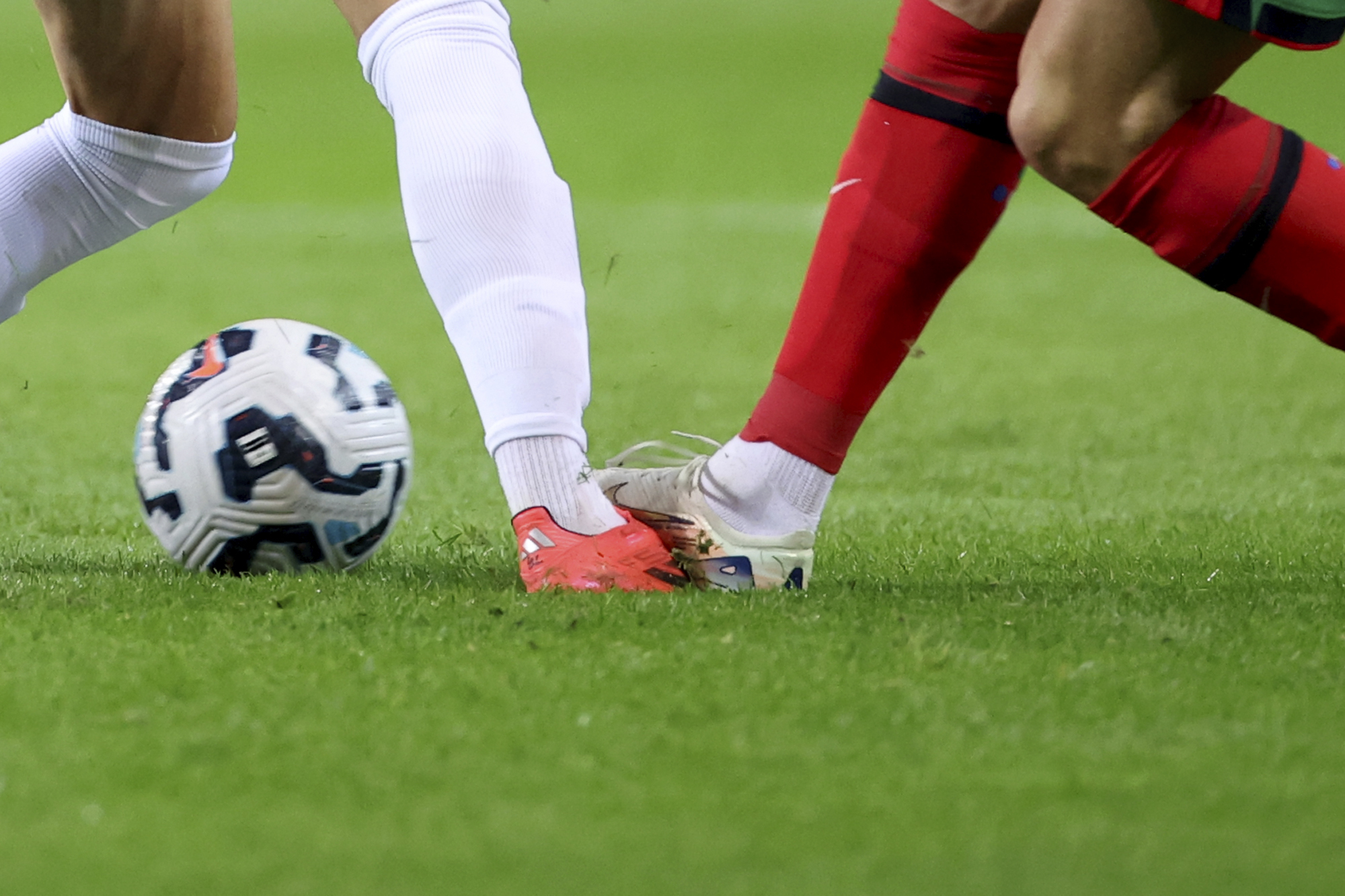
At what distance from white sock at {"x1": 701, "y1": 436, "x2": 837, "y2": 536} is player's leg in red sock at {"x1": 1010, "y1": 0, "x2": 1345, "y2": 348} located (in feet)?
1.76

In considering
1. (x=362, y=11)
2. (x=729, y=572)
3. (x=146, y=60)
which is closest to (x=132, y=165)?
(x=146, y=60)

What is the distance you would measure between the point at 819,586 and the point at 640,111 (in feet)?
44.9

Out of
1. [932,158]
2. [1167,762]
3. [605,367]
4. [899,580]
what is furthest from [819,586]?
[605,367]

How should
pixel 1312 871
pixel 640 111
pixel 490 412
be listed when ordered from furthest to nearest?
pixel 640 111 → pixel 490 412 → pixel 1312 871

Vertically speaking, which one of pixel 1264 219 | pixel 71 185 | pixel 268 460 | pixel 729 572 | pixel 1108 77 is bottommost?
pixel 729 572

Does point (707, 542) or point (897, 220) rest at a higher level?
point (897, 220)

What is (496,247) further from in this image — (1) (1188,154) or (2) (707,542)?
(1) (1188,154)

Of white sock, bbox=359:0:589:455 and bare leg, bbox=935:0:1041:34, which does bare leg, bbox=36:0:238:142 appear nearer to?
white sock, bbox=359:0:589:455

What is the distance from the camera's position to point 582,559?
209 cm

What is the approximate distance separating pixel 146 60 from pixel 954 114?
1079 mm

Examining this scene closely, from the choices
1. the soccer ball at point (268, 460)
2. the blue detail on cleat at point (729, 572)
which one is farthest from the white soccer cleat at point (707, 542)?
the soccer ball at point (268, 460)

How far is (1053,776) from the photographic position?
4.28ft

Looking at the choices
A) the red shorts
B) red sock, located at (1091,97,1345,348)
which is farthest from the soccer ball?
the red shorts

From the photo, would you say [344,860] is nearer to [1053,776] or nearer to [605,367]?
[1053,776]
